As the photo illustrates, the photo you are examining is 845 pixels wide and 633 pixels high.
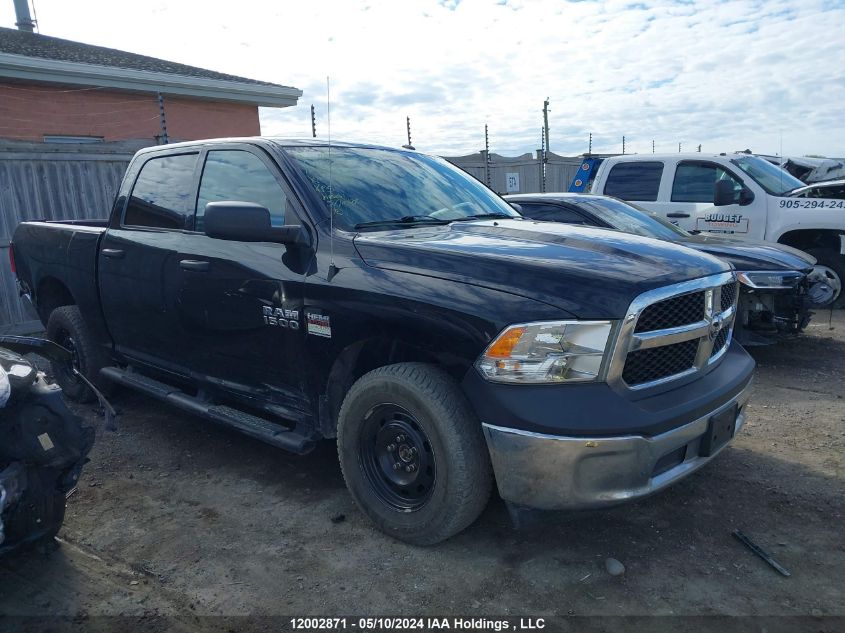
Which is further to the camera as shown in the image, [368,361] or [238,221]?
[368,361]

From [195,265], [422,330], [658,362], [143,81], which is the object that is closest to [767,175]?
[658,362]

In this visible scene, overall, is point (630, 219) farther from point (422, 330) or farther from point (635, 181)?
point (422, 330)

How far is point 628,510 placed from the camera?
3.35 m

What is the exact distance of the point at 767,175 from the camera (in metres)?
8.26

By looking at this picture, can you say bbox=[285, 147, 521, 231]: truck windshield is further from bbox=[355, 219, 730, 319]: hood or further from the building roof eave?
the building roof eave

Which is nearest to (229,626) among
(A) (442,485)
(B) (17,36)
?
(A) (442,485)

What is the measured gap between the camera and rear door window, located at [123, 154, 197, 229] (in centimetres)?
413

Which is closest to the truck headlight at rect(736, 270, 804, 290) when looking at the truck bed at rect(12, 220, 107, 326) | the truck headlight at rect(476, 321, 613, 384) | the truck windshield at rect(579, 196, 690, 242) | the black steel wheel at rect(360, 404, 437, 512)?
the truck windshield at rect(579, 196, 690, 242)

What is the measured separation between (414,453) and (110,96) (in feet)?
41.9

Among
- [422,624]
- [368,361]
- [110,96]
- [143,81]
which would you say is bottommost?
[422,624]

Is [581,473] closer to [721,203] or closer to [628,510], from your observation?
[628,510]

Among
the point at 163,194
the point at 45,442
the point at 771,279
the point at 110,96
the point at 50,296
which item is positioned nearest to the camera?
the point at 45,442

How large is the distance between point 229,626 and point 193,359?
1867mm

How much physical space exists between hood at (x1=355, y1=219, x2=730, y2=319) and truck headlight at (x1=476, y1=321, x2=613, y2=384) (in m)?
0.07
